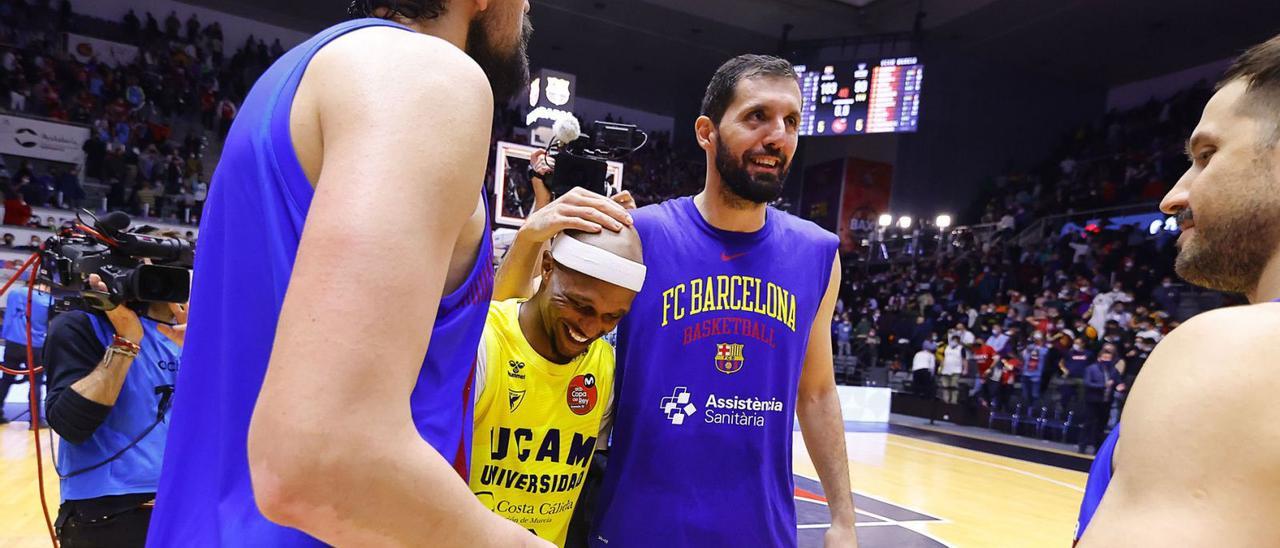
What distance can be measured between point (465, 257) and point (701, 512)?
1178mm

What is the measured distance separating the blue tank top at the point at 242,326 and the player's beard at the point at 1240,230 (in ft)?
3.65

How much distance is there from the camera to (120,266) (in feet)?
6.87

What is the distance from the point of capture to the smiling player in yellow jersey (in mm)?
1765

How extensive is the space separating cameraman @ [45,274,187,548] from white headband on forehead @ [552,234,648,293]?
1611 millimetres

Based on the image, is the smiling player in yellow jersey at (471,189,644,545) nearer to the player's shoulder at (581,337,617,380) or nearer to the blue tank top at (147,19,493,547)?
the player's shoulder at (581,337,617,380)

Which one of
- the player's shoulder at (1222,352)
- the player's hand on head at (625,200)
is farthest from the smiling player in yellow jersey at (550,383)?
the player's shoulder at (1222,352)

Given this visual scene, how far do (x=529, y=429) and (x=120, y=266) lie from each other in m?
1.17

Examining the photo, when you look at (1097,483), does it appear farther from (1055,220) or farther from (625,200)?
(1055,220)

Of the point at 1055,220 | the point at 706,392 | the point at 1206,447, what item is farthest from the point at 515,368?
the point at 1055,220

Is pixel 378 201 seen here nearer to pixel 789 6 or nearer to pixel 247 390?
pixel 247 390

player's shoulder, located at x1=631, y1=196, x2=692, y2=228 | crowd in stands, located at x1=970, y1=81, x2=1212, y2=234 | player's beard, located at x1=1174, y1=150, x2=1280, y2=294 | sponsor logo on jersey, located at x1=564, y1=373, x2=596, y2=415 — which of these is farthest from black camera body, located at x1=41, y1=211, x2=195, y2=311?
crowd in stands, located at x1=970, y1=81, x2=1212, y2=234

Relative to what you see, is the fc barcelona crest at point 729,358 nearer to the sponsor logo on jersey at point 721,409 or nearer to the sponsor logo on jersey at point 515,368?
the sponsor logo on jersey at point 721,409

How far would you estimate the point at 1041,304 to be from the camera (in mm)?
14320

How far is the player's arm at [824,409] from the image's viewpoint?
221 cm
